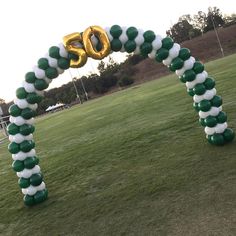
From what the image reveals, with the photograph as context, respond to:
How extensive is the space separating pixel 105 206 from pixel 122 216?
2.03ft

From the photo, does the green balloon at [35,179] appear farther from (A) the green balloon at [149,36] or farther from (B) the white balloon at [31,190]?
(A) the green balloon at [149,36]

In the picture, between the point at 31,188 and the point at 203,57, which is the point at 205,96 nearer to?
the point at 31,188

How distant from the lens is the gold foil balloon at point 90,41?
6473 millimetres

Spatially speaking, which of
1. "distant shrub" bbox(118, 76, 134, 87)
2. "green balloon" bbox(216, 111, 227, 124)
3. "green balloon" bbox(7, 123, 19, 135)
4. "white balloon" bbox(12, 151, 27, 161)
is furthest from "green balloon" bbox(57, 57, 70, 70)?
"distant shrub" bbox(118, 76, 134, 87)

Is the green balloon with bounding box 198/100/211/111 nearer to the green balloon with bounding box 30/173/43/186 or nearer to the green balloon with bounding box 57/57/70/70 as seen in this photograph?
the green balloon with bounding box 57/57/70/70

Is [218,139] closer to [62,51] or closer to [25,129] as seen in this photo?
[62,51]

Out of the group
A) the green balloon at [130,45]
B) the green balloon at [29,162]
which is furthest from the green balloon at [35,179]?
the green balloon at [130,45]

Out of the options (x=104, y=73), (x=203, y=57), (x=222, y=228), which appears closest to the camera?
(x=222, y=228)

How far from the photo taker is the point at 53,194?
7.49 metres

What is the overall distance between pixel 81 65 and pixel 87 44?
0.35 meters

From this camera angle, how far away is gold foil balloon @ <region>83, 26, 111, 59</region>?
6.47m

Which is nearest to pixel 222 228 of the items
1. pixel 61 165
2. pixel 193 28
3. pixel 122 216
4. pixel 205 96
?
pixel 122 216

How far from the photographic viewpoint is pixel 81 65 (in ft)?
21.6

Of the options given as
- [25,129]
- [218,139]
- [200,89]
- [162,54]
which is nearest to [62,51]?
[25,129]
